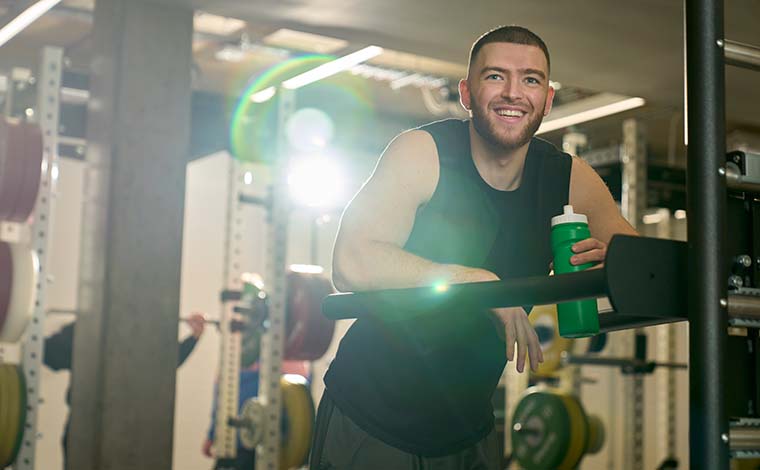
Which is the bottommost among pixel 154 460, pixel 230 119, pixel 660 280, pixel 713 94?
pixel 154 460

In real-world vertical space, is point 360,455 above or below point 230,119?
below

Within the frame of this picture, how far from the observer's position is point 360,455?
67.4 inches

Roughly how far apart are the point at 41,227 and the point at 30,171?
0.82 feet

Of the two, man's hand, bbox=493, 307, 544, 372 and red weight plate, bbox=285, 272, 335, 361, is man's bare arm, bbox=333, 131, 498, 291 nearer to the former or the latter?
man's hand, bbox=493, 307, 544, 372

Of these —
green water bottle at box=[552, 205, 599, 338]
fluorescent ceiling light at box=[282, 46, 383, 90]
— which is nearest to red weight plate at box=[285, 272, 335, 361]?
fluorescent ceiling light at box=[282, 46, 383, 90]

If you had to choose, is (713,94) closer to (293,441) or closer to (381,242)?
(381,242)

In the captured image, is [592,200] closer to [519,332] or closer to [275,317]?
[519,332]

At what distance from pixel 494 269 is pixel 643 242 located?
0.69 m

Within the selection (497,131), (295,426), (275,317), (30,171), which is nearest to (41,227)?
(30,171)

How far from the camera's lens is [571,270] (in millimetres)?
1258

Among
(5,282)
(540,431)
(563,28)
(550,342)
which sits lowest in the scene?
(540,431)

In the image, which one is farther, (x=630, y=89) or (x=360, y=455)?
(x=630, y=89)

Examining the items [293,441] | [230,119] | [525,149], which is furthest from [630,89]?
[525,149]

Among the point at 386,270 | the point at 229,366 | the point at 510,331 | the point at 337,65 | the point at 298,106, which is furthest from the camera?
the point at 298,106
